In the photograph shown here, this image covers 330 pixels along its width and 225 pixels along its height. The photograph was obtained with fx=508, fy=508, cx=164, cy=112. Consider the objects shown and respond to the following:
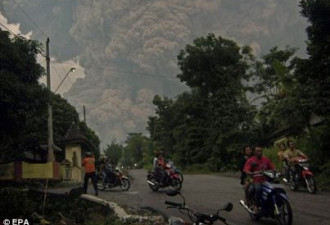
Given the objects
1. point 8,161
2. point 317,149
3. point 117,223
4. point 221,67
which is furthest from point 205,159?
point 117,223

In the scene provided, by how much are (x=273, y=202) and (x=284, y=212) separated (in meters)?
0.37

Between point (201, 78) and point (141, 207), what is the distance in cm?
3544

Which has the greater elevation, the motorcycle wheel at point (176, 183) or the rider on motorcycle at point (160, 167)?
the rider on motorcycle at point (160, 167)

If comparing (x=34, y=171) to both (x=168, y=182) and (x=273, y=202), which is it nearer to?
(x=168, y=182)

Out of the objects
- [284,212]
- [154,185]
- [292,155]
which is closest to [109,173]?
[154,185]

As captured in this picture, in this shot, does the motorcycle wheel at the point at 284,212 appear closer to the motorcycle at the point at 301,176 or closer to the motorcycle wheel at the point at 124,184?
the motorcycle at the point at 301,176

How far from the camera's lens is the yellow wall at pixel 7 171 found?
3042cm

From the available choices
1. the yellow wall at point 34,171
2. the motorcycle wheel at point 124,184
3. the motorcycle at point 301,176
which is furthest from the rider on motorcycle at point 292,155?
the yellow wall at point 34,171

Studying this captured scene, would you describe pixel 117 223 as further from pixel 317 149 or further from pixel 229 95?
pixel 229 95

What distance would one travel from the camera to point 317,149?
2325 centimetres

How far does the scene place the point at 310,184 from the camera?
17.9m

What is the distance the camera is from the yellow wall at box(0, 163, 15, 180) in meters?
30.4

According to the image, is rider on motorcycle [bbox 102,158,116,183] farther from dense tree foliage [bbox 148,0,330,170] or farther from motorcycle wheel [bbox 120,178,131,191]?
dense tree foliage [bbox 148,0,330,170]

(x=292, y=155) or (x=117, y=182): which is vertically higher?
(x=292, y=155)
